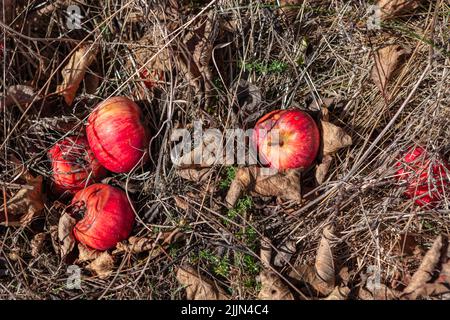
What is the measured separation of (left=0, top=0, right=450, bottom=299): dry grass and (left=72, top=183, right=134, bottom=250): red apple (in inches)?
5.5

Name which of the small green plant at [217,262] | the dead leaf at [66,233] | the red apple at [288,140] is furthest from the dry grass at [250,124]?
the red apple at [288,140]

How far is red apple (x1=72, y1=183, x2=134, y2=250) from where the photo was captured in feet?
Result: 9.44

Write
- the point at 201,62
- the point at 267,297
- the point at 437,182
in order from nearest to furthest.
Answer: the point at 267,297 < the point at 437,182 < the point at 201,62

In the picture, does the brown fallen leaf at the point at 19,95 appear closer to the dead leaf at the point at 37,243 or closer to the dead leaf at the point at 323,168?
the dead leaf at the point at 37,243

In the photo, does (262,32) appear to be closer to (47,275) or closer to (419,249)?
(419,249)

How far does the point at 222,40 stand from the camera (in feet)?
10.7

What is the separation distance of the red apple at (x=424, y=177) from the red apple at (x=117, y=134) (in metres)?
1.49

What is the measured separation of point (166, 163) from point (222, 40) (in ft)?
2.76

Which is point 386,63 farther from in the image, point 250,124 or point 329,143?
point 250,124

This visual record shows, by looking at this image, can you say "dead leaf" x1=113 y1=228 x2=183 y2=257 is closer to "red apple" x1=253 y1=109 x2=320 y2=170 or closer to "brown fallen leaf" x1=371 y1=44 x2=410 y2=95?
"red apple" x1=253 y1=109 x2=320 y2=170

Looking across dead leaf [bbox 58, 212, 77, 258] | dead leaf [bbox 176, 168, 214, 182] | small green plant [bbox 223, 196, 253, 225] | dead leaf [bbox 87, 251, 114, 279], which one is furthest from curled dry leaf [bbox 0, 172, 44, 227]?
small green plant [bbox 223, 196, 253, 225]

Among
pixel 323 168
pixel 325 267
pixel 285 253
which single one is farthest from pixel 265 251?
pixel 323 168

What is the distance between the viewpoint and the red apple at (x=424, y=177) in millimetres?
2887
